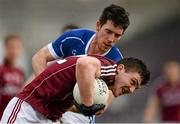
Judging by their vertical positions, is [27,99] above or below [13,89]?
above

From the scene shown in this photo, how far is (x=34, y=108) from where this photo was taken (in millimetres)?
6230

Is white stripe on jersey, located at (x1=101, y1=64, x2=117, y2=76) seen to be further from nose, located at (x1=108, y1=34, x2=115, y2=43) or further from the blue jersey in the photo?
the blue jersey

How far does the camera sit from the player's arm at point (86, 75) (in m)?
5.65

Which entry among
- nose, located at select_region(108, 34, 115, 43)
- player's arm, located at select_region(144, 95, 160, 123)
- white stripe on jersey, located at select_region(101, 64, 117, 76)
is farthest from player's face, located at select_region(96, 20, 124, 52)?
player's arm, located at select_region(144, 95, 160, 123)

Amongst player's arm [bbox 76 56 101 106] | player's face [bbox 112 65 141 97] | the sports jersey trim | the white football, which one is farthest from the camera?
the sports jersey trim

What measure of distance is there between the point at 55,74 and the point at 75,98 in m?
0.29

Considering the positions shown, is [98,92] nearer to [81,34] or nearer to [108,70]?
[108,70]

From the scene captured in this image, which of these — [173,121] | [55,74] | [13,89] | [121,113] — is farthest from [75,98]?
[121,113]

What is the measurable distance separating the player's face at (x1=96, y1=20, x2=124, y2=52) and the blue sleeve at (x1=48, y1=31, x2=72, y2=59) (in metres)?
0.41

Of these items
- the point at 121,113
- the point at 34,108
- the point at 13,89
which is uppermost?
the point at 34,108

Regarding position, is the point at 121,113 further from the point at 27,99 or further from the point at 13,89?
the point at 27,99

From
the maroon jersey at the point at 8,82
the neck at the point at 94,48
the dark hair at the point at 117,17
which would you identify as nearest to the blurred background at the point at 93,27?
the maroon jersey at the point at 8,82

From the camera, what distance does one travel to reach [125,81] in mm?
5969

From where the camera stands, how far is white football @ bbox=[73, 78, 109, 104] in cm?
581
